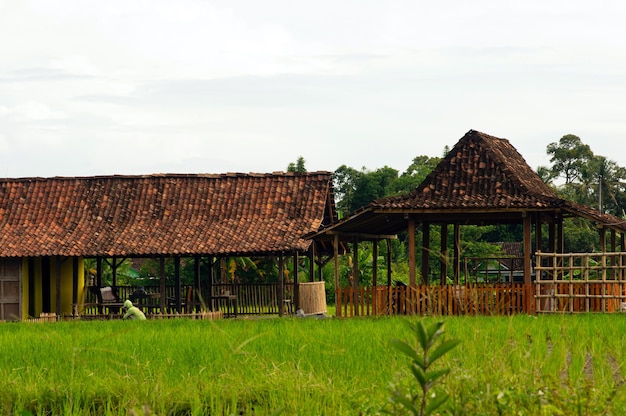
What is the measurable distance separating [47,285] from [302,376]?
21.4 metres

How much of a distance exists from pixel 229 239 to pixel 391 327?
12.5 metres

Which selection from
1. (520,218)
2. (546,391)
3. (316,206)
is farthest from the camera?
(316,206)

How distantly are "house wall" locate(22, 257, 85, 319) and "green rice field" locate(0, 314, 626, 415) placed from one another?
1417 cm

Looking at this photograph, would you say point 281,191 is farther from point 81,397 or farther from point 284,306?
point 81,397

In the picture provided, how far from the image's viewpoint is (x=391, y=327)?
14.9 meters

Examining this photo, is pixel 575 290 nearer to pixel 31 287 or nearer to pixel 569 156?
pixel 31 287

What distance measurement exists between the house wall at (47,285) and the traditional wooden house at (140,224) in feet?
0.09

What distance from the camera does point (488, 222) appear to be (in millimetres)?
25344

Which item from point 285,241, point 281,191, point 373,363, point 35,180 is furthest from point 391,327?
point 35,180

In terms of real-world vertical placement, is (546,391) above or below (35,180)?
below

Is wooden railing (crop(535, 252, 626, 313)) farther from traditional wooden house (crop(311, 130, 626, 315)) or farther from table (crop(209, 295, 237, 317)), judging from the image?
table (crop(209, 295, 237, 317))

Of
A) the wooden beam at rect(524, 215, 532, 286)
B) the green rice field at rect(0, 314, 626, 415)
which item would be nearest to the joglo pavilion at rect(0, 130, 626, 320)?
the wooden beam at rect(524, 215, 532, 286)

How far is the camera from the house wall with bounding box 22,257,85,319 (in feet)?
91.2

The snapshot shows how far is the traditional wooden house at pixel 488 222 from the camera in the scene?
2019 centimetres
